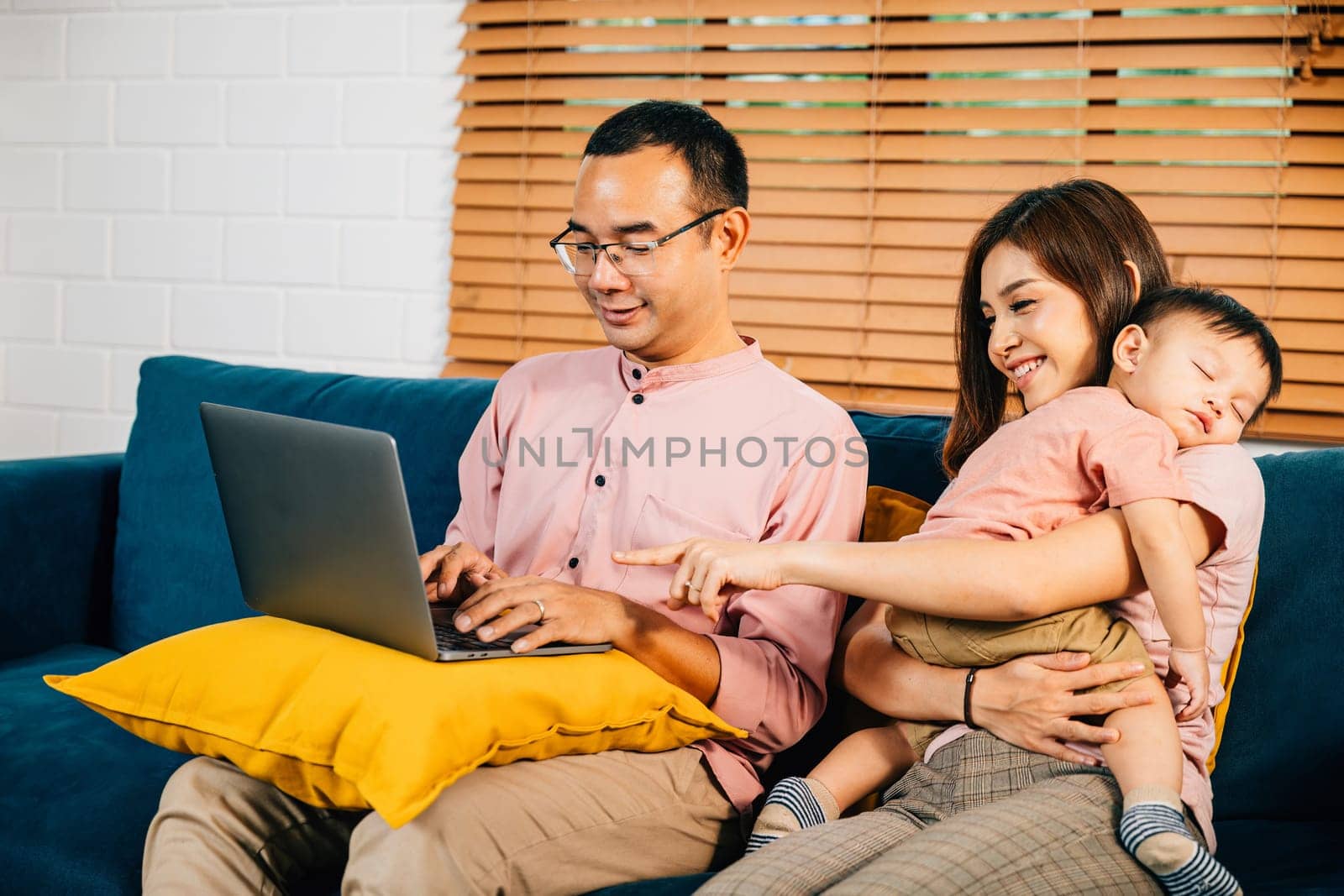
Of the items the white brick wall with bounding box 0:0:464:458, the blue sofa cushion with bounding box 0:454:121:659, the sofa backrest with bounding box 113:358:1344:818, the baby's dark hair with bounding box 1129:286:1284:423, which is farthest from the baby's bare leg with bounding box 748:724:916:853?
the white brick wall with bounding box 0:0:464:458

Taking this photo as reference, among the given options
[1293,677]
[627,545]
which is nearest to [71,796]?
[627,545]

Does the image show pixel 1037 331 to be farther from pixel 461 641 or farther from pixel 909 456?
pixel 461 641

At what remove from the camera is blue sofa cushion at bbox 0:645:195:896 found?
4.83ft

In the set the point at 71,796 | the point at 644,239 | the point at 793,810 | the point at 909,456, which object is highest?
the point at 644,239

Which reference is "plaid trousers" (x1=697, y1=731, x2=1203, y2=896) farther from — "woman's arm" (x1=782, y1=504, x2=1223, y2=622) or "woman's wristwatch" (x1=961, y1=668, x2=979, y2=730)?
"woman's arm" (x1=782, y1=504, x2=1223, y2=622)

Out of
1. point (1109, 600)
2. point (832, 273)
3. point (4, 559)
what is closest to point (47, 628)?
point (4, 559)

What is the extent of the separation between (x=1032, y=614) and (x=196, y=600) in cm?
148

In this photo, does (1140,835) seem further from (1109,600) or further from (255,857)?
(255,857)

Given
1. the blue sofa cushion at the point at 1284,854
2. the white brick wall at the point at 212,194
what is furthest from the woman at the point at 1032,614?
the white brick wall at the point at 212,194

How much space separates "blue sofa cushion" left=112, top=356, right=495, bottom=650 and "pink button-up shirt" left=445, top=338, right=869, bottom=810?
0.69ft

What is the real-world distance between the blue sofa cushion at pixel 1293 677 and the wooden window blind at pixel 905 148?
0.65 metres

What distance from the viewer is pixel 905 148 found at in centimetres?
237

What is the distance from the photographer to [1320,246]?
6.95ft

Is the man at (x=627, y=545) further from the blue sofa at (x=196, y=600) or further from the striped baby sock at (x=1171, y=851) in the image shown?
the striped baby sock at (x=1171, y=851)
